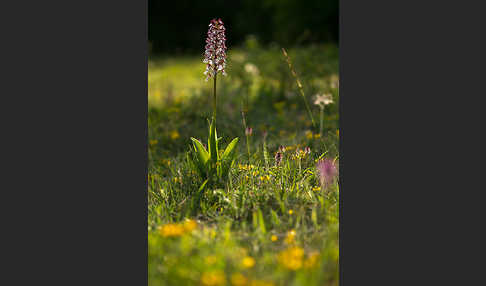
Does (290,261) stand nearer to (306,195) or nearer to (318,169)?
(306,195)

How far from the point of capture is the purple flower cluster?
256cm

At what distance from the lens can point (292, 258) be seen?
2004 millimetres

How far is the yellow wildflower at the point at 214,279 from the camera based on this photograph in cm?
186

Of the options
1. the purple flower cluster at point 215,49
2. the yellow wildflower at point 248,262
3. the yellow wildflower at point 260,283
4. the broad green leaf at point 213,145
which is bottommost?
the yellow wildflower at point 260,283

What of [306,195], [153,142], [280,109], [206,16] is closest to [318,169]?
[306,195]

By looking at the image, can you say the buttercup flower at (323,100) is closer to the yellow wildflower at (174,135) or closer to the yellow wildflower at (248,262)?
the yellow wildflower at (174,135)

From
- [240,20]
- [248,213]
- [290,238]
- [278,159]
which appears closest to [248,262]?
[290,238]

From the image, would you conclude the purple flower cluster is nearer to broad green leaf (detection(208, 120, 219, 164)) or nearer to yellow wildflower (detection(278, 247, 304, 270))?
broad green leaf (detection(208, 120, 219, 164))

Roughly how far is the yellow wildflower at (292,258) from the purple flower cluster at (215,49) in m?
1.23

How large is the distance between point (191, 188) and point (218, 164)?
0.98 ft

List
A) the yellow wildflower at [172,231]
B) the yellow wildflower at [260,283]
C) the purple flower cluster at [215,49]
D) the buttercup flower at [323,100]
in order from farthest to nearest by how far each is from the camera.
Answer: the buttercup flower at [323,100] → the purple flower cluster at [215,49] → the yellow wildflower at [172,231] → the yellow wildflower at [260,283]

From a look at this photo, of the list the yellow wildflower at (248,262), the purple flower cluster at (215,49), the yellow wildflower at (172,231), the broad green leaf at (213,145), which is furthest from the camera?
the broad green leaf at (213,145)

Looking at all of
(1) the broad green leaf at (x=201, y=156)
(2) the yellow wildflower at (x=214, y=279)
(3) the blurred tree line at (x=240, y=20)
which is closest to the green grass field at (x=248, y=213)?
(2) the yellow wildflower at (x=214, y=279)

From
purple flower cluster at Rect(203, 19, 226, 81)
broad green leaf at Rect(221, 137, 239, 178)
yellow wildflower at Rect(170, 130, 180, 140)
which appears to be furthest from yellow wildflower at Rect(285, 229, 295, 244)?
yellow wildflower at Rect(170, 130, 180, 140)
